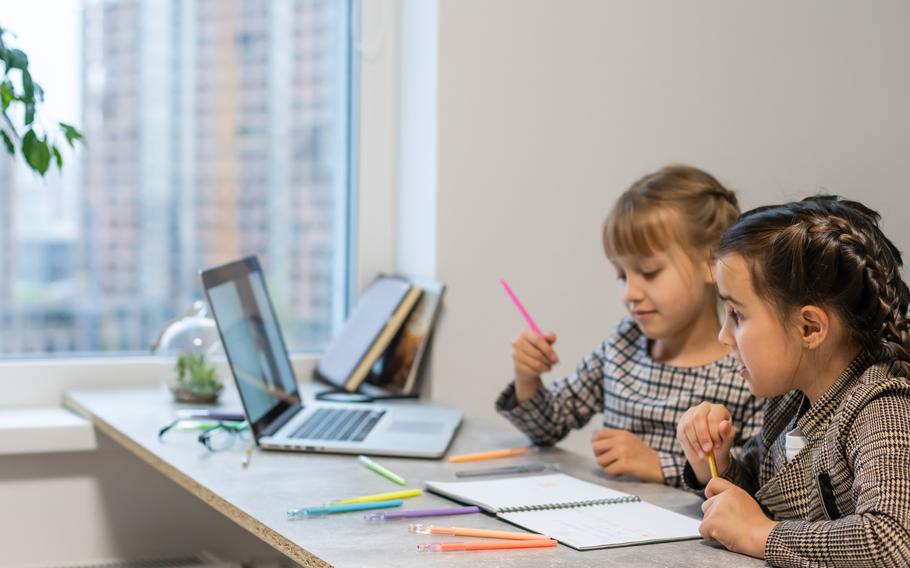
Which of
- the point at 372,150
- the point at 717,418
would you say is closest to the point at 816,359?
the point at 717,418

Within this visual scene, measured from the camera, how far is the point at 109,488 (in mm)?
2227

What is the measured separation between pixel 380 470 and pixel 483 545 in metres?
0.42

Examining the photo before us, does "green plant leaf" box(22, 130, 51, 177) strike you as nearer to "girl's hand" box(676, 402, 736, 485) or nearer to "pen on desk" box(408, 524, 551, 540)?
"pen on desk" box(408, 524, 551, 540)

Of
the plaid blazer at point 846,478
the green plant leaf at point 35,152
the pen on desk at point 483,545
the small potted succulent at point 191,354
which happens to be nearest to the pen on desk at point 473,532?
the pen on desk at point 483,545

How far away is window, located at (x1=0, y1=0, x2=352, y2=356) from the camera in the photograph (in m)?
2.35

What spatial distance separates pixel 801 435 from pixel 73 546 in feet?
5.08

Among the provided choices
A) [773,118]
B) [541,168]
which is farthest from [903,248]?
[541,168]

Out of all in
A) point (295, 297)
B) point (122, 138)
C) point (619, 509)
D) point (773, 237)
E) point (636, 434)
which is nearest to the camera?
point (773, 237)

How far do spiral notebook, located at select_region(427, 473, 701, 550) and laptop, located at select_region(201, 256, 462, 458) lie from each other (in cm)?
24

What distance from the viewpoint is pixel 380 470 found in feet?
5.07

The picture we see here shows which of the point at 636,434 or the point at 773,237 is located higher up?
the point at 773,237

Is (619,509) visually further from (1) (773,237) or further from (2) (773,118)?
(2) (773,118)

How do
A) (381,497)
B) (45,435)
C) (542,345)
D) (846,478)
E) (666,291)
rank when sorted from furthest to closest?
(45,435)
(542,345)
(666,291)
(381,497)
(846,478)

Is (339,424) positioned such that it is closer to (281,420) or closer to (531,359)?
(281,420)
